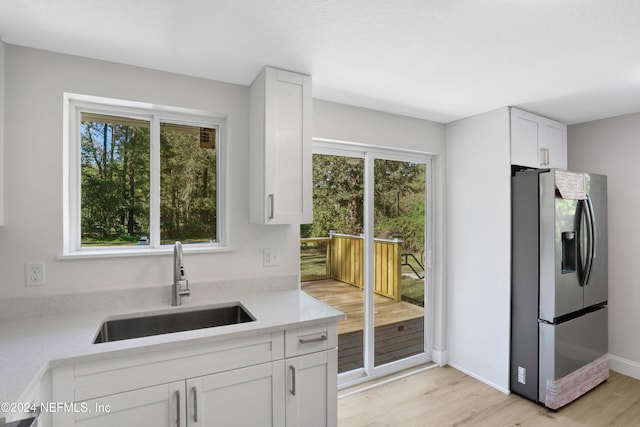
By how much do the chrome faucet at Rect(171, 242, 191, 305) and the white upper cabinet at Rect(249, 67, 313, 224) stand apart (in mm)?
505

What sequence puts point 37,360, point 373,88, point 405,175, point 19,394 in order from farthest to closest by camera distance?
point 405,175 → point 373,88 → point 37,360 → point 19,394

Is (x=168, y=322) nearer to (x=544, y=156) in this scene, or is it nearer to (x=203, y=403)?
(x=203, y=403)

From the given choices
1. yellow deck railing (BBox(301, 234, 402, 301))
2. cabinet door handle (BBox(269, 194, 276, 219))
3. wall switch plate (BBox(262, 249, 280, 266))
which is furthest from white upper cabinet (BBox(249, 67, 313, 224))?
yellow deck railing (BBox(301, 234, 402, 301))

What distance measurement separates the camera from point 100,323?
167cm

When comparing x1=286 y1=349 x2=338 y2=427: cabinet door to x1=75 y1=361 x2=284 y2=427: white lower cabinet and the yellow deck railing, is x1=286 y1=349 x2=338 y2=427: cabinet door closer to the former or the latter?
x1=75 y1=361 x2=284 y2=427: white lower cabinet

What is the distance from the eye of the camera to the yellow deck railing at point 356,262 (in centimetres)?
277

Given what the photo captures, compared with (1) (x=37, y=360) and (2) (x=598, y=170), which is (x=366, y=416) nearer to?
(1) (x=37, y=360)

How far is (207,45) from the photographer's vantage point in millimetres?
1768

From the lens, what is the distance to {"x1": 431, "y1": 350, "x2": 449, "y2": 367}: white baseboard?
10.5 feet

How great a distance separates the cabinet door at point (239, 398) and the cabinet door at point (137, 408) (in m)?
0.06

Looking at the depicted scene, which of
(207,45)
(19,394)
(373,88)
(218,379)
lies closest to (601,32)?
(373,88)

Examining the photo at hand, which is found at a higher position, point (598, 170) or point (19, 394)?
point (598, 170)

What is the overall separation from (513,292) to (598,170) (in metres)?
1.63

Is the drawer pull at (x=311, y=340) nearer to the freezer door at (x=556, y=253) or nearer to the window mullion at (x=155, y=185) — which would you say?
the window mullion at (x=155, y=185)
